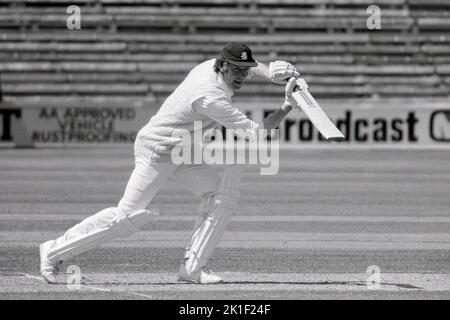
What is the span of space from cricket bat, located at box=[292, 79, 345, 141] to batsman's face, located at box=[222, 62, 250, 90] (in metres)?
0.39

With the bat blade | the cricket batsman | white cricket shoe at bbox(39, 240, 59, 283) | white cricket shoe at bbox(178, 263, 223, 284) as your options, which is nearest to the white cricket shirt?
the cricket batsman

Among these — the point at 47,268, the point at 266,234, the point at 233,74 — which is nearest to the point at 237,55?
the point at 233,74

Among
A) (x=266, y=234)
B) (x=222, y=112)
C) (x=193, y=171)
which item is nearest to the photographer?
(x=222, y=112)

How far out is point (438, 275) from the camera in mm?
7742

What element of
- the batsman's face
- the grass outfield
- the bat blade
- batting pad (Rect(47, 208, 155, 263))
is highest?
the batsman's face

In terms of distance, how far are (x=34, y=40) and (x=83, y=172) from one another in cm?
1218

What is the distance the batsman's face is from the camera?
715cm

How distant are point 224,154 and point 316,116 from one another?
2398mm

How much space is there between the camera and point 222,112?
7082 mm

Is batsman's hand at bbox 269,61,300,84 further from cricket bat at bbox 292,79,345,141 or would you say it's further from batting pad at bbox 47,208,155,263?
batting pad at bbox 47,208,155,263

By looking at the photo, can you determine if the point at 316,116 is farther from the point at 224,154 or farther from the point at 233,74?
the point at 224,154

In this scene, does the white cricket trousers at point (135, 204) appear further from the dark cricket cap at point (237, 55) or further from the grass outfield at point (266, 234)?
the dark cricket cap at point (237, 55)

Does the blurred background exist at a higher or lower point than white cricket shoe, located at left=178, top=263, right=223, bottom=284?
higher

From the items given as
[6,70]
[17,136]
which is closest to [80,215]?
[17,136]
